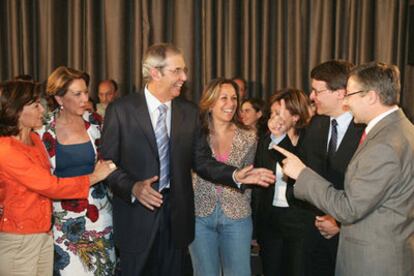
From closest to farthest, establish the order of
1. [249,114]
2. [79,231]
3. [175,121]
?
[175,121], [79,231], [249,114]

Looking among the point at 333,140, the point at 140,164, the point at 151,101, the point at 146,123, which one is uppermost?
the point at 151,101

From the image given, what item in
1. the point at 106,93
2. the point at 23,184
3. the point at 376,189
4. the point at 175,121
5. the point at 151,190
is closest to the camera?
the point at 376,189

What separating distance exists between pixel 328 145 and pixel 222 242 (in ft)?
3.08

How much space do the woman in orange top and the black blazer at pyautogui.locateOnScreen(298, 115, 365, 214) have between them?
1137mm

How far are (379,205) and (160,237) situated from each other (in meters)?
1.24

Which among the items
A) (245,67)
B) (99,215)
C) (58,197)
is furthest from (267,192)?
(245,67)

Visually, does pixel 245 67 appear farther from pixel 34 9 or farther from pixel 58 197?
pixel 58 197

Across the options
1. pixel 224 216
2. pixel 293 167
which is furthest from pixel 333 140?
pixel 224 216

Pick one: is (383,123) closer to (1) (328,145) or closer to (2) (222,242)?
(1) (328,145)

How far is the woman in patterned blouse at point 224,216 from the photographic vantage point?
3.32 meters

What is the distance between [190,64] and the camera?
6633 millimetres

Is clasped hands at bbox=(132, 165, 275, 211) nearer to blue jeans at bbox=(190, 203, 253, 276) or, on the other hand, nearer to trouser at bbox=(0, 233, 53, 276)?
blue jeans at bbox=(190, 203, 253, 276)

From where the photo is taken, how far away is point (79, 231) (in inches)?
126

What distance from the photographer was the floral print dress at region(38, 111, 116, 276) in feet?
10.4
